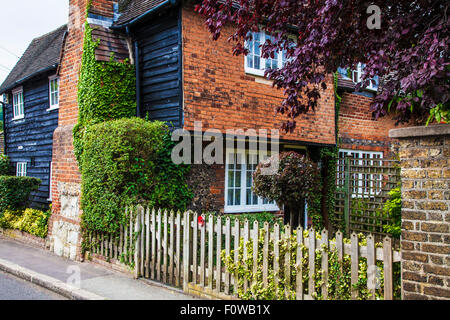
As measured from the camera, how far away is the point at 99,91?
9172 millimetres

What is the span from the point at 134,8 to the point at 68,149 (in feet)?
13.2

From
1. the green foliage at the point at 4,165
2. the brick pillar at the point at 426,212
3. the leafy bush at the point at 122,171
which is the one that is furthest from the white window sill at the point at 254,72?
the green foliage at the point at 4,165

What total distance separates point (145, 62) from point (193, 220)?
→ 207 inches

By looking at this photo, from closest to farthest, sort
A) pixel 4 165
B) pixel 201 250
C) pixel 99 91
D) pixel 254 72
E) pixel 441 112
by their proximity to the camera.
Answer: pixel 441 112, pixel 201 250, pixel 99 91, pixel 254 72, pixel 4 165

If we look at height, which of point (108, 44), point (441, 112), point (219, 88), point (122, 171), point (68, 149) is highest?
point (108, 44)

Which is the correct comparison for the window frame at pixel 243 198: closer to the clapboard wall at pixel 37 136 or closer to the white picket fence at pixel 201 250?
the white picket fence at pixel 201 250

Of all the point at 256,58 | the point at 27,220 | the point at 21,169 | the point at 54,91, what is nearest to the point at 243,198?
the point at 256,58

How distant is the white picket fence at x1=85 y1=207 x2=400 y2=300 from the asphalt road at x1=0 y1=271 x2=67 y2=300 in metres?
1.44

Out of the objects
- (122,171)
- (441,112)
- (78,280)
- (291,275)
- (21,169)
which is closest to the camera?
(441,112)

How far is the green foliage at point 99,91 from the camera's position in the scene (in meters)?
9.13

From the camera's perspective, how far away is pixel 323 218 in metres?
12.2

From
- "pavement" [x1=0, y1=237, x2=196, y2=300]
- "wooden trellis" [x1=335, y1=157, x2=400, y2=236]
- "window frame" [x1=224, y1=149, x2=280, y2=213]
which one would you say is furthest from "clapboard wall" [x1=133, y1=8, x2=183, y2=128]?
"wooden trellis" [x1=335, y1=157, x2=400, y2=236]

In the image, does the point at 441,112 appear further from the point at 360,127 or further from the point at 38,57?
the point at 38,57

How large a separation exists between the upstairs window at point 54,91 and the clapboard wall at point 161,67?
463cm
